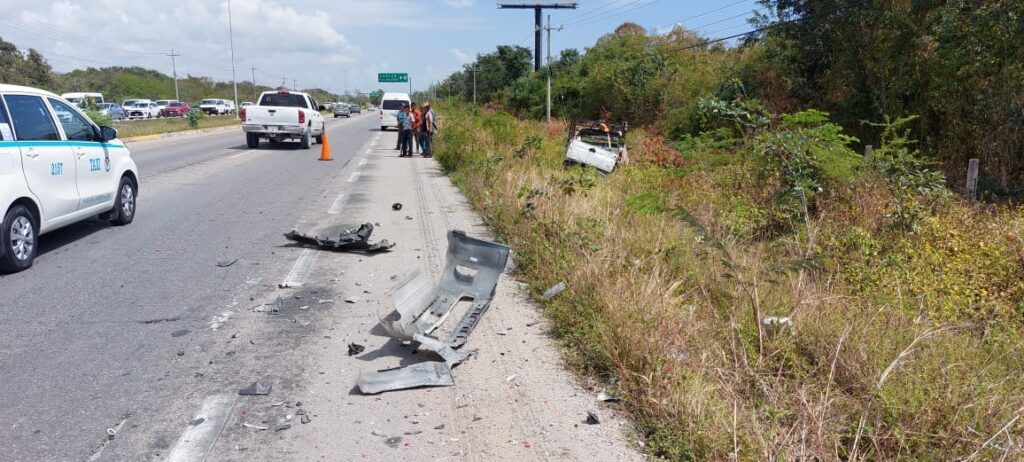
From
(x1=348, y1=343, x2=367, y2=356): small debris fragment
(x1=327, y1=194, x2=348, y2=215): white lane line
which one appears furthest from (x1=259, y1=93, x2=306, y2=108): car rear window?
(x1=348, y1=343, x2=367, y2=356): small debris fragment

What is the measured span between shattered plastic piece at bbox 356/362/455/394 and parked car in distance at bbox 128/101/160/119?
60.5 meters

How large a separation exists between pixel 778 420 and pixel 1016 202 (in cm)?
1102

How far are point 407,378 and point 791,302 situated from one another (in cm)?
301

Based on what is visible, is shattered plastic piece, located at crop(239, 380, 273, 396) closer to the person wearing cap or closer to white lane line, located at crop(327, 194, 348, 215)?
white lane line, located at crop(327, 194, 348, 215)

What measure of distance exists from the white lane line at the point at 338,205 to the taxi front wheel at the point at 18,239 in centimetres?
444

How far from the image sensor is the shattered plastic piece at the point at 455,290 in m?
5.55

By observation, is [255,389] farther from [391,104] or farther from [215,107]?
[215,107]

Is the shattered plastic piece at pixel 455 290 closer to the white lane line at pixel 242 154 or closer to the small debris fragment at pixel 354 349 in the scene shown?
the small debris fragment at pixel 354 349

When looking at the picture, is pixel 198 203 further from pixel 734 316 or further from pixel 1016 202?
pixel 1016 202

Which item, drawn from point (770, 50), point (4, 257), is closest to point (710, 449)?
point (4, 257)

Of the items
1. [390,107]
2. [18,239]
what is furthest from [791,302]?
[390,107]

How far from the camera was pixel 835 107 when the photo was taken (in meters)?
19.2

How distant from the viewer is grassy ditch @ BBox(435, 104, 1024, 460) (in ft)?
12.0

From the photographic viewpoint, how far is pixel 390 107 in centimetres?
4094
